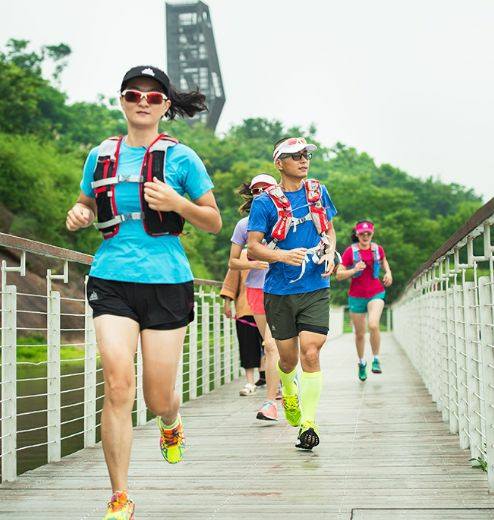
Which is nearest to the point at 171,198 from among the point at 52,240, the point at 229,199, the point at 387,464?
the point at 387,464

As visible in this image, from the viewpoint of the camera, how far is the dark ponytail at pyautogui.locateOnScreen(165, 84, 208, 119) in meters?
4.91

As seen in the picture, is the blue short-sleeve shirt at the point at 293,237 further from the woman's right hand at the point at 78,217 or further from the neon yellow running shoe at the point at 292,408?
the woman's right hand at the point at 78,217

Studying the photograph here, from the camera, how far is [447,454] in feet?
21.6

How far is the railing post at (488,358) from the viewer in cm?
502

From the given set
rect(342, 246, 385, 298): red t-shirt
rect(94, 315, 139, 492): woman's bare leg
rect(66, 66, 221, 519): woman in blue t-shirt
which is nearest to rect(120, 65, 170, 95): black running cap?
rect(66, 66, 221, 519): woman in blue t-shirt

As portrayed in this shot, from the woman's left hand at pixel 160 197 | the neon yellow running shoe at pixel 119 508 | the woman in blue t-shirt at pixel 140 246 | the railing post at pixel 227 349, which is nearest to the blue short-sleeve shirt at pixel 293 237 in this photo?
the woman in blue t-shirt at pixel 140 246

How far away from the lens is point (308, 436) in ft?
22.1

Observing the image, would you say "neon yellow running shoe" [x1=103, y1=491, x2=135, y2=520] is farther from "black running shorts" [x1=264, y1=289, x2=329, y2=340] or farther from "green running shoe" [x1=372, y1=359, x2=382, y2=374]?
"green running shoe" [x1=372, y1=359, x2=382, y2=374]

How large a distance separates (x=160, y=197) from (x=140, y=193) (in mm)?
156

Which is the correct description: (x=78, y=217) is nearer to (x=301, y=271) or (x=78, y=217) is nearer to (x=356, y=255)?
(x=301, y=271)

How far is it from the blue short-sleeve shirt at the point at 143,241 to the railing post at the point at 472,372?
2132 millimetres

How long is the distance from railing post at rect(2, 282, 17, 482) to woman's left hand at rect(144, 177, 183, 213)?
5.61 ft

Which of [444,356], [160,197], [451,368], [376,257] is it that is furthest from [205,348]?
[160,197]

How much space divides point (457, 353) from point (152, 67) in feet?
10.8
